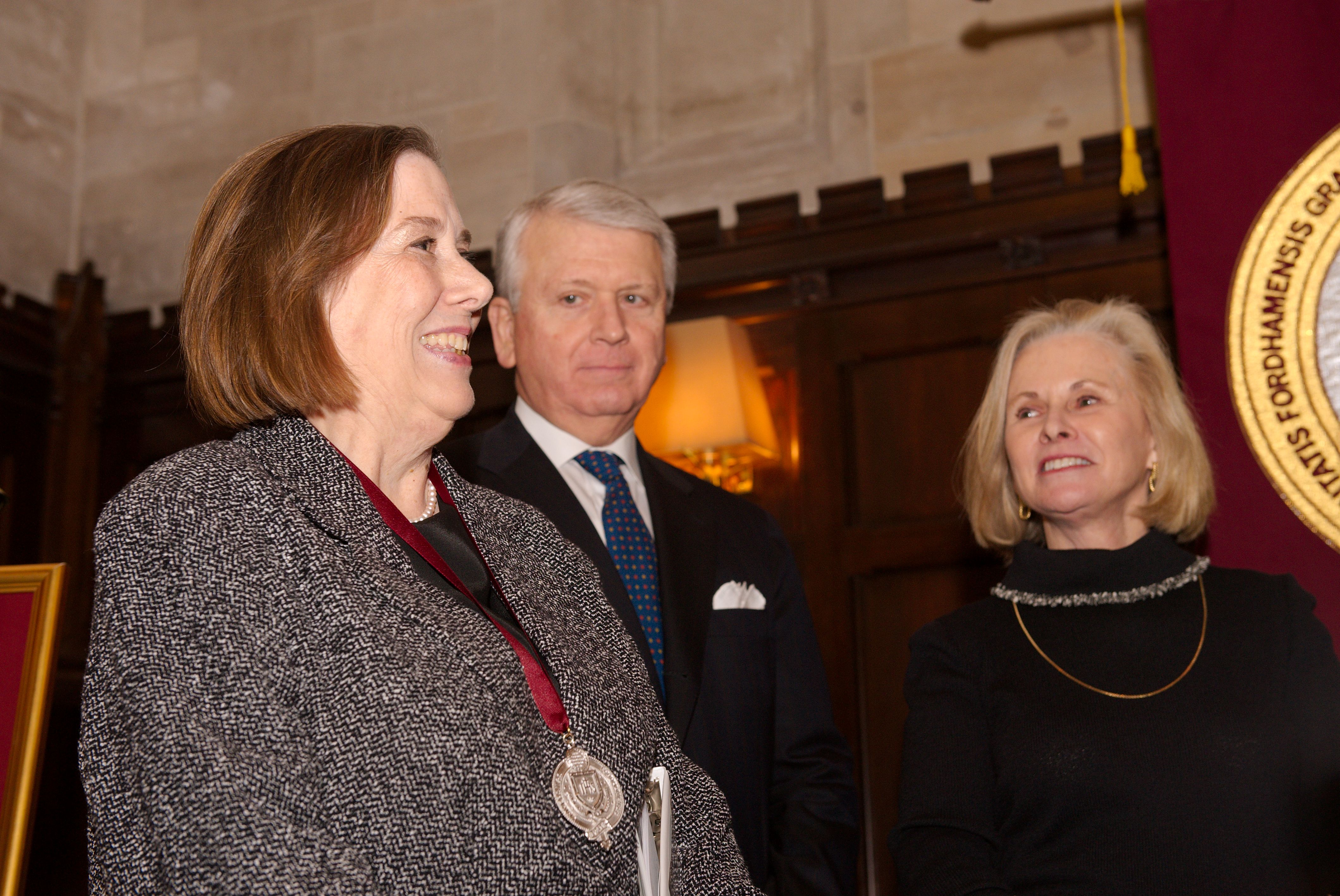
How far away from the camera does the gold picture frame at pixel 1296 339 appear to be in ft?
8.73

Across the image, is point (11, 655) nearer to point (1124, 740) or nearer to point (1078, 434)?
point (1124, 740)

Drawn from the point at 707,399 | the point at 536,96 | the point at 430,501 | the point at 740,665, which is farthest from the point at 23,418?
the point at 430,501

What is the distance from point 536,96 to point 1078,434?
3.35 metres

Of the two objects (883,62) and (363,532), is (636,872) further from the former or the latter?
(883,62)

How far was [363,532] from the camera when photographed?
160cm

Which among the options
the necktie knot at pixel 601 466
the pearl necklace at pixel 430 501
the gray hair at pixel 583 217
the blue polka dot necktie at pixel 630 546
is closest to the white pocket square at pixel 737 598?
the blue polka dot necktie at pixel 630 546

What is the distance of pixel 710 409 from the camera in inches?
170

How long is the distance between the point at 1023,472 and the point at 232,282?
1578 millimetres

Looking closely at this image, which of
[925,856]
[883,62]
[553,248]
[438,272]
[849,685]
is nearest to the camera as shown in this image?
[438,272]

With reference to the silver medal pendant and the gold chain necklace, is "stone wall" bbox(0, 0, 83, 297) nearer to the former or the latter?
the gold chain necklace

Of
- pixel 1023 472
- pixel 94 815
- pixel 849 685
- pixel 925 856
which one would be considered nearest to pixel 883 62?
pixel 849 685

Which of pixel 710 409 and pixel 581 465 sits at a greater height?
pixel 710 409

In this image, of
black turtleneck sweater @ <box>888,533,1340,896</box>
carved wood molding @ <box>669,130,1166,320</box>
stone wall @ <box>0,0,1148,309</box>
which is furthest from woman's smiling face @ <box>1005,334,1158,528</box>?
stone wall @ <box>0,0,1148,309</box>

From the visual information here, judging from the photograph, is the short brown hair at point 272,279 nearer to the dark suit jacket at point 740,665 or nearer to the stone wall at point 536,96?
the dark suit jacket at point 740,665
